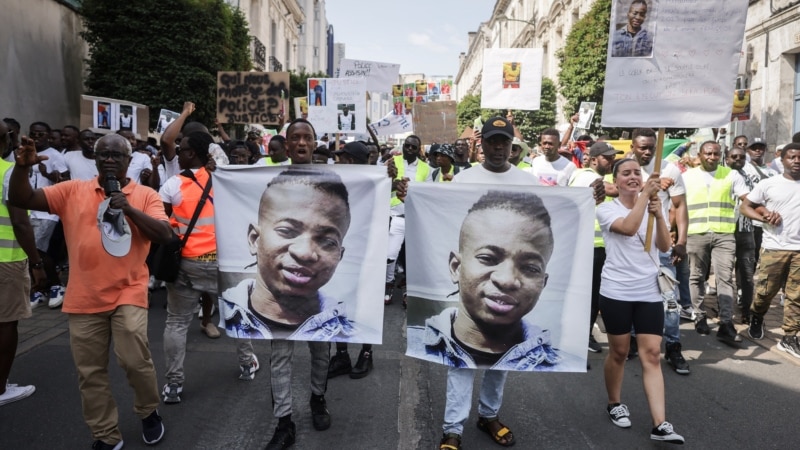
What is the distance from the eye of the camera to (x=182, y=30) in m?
15.4

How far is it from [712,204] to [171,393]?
5.77 m

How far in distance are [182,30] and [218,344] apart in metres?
11.9

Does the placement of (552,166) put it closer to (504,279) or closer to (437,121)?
(504,279)

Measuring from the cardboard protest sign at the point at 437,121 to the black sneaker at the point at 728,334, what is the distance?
20.4ft

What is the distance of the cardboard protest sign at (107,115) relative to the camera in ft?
29.6

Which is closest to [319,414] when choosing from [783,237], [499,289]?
[499,289]

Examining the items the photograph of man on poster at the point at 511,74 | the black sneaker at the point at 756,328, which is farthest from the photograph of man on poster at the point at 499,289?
the photograph of man on poster at the point at 511,74

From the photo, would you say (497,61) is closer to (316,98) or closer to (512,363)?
(316,98)

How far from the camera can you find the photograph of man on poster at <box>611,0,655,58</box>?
160 inches

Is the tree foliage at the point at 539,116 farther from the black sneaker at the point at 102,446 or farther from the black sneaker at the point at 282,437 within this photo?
the black sneaker at the point at 102,446

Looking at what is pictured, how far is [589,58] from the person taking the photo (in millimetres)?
20984

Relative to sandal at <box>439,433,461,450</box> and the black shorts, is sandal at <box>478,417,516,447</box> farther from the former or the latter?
the black shorts

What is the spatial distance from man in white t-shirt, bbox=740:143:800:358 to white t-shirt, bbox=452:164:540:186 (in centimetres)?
357

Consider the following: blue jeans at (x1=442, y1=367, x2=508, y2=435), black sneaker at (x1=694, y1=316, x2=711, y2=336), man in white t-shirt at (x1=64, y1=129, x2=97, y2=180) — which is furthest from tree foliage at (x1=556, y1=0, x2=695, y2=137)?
blue jeans at (x1=442, y1=367, x2=508, y2=435)
